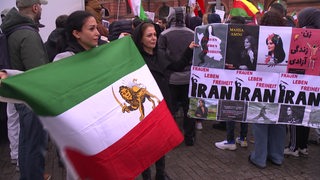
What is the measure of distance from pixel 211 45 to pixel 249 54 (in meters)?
0.48

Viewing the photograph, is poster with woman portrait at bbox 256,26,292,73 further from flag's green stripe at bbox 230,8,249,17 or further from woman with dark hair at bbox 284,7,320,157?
flag's green stripe at bbox 230,8,249,17

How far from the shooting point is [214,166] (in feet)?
14.6

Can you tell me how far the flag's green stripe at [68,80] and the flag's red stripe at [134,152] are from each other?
0.35 metres

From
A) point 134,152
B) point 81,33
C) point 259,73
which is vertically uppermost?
point 81,33

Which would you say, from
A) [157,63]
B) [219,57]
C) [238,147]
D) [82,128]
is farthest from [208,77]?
[82,128]

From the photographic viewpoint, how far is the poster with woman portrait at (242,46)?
4.20 meters

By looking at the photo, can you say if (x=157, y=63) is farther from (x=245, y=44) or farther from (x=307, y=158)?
(x=307, y=158)

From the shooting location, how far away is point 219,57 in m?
4.33

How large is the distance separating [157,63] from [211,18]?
2.96 m

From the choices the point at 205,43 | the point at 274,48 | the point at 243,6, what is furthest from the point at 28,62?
the point at 243,6

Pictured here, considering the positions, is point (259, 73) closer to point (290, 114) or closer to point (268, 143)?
point (290, 114)

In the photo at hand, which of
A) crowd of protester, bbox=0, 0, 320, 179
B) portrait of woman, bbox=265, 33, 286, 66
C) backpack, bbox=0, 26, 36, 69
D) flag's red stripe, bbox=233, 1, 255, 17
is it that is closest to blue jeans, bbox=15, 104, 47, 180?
crowd of protester, bbox=0, 0, 320, 179

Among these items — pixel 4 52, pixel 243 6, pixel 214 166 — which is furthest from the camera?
pixel 243 6

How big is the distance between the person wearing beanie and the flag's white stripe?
947mm
